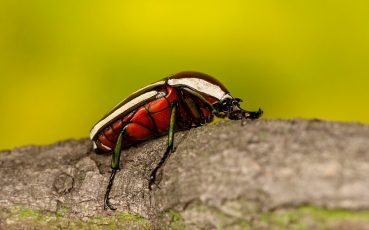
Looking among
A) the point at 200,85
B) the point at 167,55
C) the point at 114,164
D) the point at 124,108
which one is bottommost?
the point at 114,164

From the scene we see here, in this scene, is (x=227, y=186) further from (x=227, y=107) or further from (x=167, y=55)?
(x=167, y=55)

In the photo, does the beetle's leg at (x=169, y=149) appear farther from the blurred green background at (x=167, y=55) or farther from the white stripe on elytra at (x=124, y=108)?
the blurred green background at (x=167, y=55)

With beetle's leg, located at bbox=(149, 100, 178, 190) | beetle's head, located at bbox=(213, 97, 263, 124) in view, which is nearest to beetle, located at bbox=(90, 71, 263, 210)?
beetle's head, located at bbox=(213, 97, 263, 124)

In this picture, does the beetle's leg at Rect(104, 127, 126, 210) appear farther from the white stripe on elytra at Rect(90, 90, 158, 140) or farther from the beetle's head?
the beetle's head

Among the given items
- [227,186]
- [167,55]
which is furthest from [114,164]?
[167,55]

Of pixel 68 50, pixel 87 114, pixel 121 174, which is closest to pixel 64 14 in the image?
pixel 68 50

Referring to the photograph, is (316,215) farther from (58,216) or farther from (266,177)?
(58,216)
